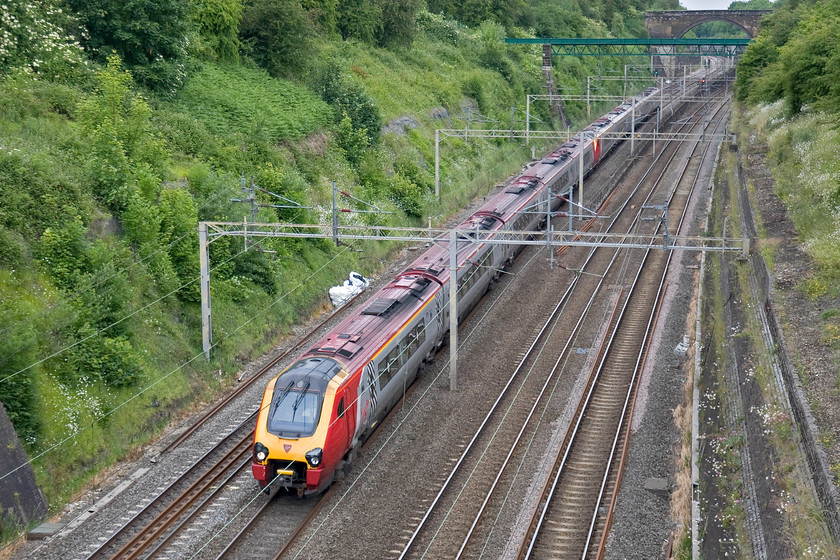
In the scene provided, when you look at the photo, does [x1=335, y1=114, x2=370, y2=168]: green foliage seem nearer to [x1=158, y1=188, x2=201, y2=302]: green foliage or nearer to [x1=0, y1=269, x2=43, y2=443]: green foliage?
[x1=158, y1=188, x2=201, y2=302]: green foliage

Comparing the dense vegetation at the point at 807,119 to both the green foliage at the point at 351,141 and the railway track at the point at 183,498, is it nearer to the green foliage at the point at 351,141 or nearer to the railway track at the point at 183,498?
the railway track at the point at 183,498

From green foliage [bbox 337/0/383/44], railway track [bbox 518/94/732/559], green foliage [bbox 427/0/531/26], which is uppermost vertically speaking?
green foliage [bbox 427/0/531/26]

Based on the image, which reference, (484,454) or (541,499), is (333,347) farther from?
(541,499)

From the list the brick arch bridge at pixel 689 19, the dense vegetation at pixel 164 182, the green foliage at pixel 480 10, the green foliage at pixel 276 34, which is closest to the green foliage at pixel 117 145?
the dense vegetation at pixel 164 182

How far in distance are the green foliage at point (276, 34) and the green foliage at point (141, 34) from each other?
8.10 m

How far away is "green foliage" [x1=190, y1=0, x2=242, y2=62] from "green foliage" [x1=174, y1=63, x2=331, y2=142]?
0.86 meters

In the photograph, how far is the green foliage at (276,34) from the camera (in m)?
42.2

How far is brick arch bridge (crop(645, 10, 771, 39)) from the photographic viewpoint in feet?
331

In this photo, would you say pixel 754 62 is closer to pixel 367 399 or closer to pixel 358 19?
pixel 358 19

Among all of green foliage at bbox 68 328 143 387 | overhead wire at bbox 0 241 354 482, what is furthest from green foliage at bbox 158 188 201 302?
green foliage at bbox 68 328 143 387

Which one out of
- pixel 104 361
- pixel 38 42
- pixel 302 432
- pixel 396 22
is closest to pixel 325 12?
pixel 396 22

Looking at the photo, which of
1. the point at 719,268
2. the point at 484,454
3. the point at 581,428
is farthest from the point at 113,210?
the point at 719,268

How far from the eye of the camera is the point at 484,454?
2103 centimetres

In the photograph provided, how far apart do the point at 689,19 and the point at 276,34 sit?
254 feet
